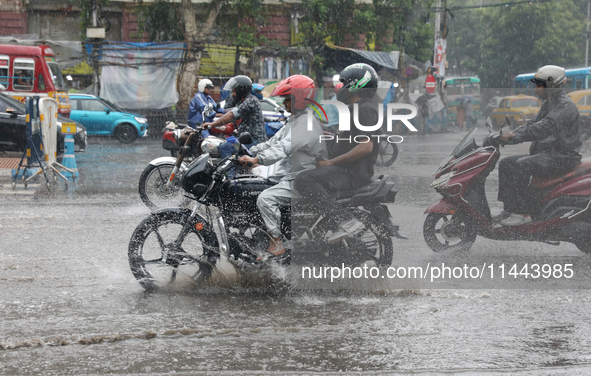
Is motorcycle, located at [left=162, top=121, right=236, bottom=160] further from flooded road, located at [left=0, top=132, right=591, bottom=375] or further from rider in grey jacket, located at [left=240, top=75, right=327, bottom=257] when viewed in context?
rider in grey jacket, located at [left=240, top=75, right=327, bottom=257]

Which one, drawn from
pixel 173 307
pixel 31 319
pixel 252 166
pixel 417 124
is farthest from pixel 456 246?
pixel 31 319

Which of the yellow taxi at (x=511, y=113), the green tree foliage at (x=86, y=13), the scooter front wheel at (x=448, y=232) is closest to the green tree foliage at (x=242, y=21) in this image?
the green tree foliage at (x=86, y=13)

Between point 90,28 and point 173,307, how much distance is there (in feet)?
77.3

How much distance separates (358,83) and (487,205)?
1.88 meters

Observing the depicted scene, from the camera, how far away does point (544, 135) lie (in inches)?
236

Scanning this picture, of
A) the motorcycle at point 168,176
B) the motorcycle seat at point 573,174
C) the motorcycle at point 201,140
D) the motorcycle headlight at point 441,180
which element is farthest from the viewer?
the motorcycle at point 168,176

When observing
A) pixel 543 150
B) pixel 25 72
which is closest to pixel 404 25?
pixel 25 72

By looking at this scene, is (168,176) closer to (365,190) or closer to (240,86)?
(240,86)

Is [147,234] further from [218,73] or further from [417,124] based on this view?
[218,73]

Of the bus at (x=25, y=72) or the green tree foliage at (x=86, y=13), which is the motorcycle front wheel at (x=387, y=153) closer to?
the bus at (x=25, y=72)

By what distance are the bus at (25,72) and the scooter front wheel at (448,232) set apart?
1617 cm

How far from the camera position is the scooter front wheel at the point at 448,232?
5773 mm

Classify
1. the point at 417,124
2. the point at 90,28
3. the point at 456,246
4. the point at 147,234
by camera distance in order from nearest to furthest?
the point at 147,234 < the point at 417,124 < the point at 456,246 < the point at 90,28

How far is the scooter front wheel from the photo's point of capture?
5.77 metres
